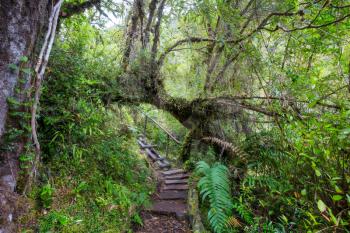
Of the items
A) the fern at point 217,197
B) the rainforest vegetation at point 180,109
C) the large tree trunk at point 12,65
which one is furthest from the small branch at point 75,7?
the fern at point 217,197

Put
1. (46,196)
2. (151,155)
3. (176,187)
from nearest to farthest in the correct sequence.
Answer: (46,196)
(176,187)
(151,155)

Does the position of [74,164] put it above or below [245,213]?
above

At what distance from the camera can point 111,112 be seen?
6.11m

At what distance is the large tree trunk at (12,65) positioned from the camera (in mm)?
2565

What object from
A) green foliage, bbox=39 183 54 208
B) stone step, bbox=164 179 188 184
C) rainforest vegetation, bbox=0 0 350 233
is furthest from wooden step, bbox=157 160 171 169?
green foliage, bbox=39 183 54 208

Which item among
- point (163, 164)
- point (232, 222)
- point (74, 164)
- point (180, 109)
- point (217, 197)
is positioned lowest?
point (163, 164)

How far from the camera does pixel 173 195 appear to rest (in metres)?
5.76

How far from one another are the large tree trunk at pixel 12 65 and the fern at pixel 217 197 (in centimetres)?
296

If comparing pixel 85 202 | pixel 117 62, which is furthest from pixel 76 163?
pixel 117 62

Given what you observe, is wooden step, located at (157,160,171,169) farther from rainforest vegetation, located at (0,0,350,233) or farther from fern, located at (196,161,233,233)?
fern, located at (196,161,233,233)

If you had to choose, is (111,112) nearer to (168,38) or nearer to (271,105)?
Result: (168,38)

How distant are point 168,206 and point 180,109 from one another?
2740mm

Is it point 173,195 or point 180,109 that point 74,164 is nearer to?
point 173,195

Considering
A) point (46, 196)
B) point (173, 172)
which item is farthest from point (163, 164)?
point (46, 196)
